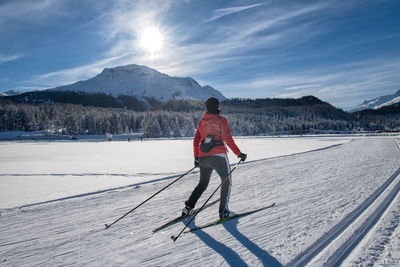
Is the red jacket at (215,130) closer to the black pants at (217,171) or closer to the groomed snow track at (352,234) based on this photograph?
the black pants at (217,171)

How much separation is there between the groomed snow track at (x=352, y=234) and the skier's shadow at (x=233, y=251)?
9.0 inches

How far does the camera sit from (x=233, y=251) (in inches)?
100

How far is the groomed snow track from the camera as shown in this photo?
2.35m

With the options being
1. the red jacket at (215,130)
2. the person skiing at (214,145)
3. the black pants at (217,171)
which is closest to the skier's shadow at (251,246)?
the black pants at (217,171)

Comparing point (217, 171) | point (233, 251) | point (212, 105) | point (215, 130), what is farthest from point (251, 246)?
point (212, 105)

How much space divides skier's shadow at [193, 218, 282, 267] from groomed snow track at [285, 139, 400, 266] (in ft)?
0.75

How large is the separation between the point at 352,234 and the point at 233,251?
163 centimetres

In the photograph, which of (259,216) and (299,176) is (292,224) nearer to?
(259,216)

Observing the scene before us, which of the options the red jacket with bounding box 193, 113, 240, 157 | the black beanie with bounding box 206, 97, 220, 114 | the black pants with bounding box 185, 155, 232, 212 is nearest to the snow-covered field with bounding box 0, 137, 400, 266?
the black pants with bounding box 185, 155, 232, 212

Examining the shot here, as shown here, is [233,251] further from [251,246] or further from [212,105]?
[212,105]

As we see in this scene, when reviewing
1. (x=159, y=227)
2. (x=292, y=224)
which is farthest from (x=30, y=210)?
(x=292, y=224)

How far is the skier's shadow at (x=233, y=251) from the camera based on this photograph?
91.8 inches

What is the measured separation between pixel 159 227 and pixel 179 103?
189 meters

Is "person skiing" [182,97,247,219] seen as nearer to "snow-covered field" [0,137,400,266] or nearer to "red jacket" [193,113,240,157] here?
"red jacket" [193,113,240,157]
